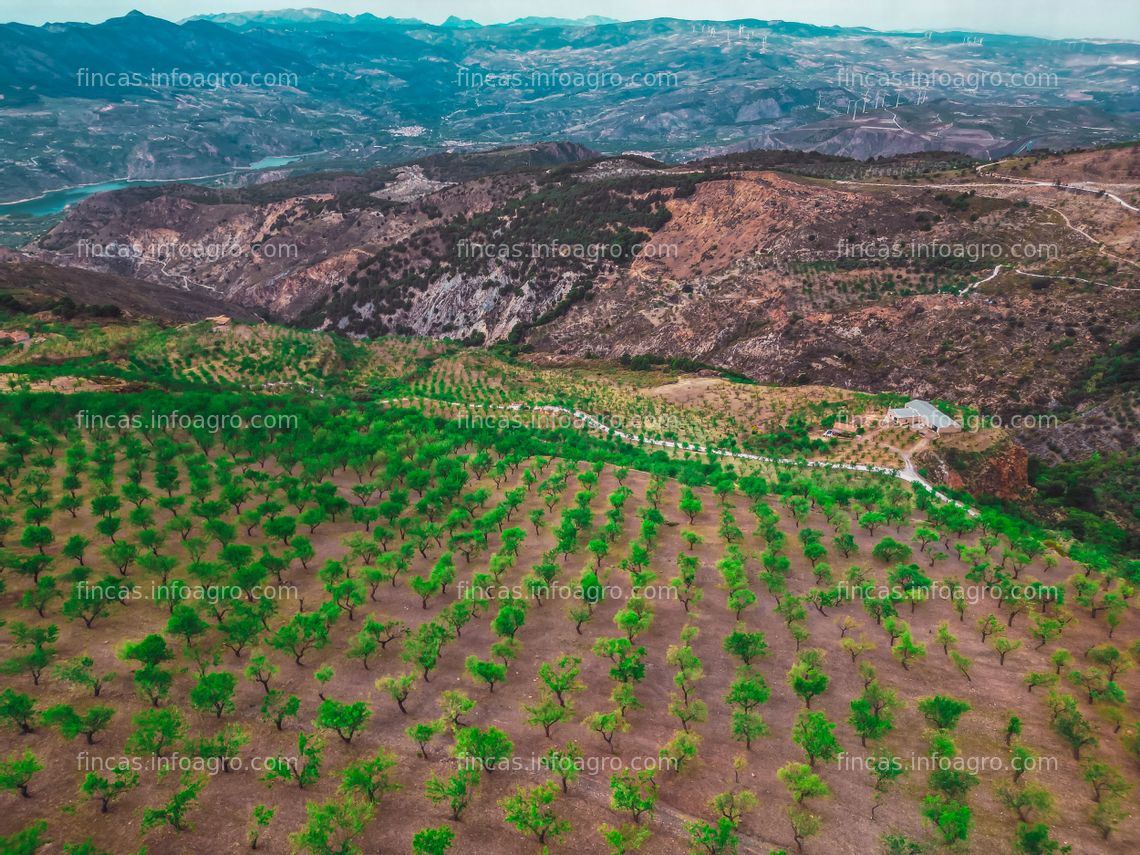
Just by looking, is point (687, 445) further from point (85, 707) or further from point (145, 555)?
point (85, 707)

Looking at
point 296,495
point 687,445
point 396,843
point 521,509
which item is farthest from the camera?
point 687,445

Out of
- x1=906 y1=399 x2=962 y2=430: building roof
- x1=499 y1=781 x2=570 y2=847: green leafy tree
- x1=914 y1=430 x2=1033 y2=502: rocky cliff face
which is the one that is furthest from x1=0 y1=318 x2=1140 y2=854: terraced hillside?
x1=906 y1=399 x2=962 y2=430: building roof

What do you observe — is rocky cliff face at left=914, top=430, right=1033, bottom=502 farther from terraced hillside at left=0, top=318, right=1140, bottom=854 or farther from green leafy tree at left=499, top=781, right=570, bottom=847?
green leafy tree at left=499, top=781, right=570, bottom=847

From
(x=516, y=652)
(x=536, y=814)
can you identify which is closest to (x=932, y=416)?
(x=516, y=652)

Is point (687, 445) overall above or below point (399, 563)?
below

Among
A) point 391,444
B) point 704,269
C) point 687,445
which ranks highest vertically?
point 704,269

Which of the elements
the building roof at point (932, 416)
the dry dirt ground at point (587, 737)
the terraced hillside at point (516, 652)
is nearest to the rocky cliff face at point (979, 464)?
the building roof at point (932, 416)

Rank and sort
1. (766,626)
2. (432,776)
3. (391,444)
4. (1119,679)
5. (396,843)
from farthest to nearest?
(391,444)
(766,626)
(1119,679)
(432,776)
(396,843)

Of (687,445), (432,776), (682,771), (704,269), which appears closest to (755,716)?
(682,771)
